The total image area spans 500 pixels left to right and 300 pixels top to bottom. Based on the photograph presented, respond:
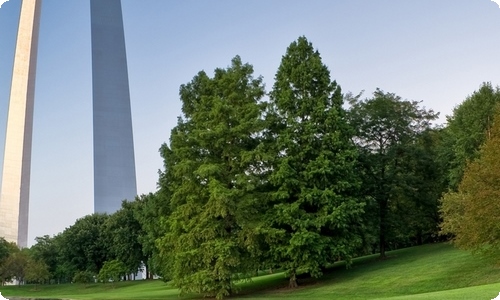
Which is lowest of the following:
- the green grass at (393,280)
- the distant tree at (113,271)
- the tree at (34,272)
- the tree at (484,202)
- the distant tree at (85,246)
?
the green grass at (393,280)

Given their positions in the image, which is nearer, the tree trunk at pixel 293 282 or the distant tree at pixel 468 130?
the tree trunk at pixel 293 282

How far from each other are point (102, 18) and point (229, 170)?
41304 mm

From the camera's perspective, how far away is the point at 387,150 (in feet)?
115

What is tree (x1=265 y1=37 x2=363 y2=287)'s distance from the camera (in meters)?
27.9

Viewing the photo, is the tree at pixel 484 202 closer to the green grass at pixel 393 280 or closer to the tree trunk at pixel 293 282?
the green grass at pixel 393 280

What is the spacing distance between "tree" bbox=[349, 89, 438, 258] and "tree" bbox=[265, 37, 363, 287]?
364 cm

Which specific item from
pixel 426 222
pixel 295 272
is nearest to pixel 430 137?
pixel 426 222

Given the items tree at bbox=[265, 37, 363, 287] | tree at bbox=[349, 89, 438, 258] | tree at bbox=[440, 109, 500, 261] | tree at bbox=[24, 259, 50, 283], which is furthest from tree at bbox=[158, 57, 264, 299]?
tree at bbox=[24, 259, 50, 283]

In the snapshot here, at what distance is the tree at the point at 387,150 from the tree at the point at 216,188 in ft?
25.5

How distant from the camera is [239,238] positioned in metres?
27.7

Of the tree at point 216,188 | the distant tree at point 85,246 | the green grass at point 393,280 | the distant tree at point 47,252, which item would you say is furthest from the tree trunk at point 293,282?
the distant tree at point 47,252

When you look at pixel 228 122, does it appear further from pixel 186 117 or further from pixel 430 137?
pixel 430 137

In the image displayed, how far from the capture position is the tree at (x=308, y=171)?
27.9 metres

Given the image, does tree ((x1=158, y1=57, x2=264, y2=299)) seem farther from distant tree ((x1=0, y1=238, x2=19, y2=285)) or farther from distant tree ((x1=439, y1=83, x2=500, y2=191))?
distant tree ((x1=0, y1=238, x2=19, y2=285))
